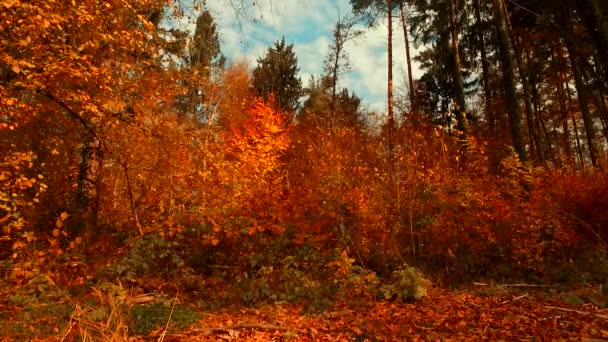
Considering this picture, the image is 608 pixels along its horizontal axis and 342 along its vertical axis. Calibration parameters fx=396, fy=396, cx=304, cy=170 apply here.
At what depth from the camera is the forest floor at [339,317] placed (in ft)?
15.8

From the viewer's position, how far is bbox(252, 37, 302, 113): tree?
24078 millimetres

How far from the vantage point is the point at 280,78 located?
24328 millimetres

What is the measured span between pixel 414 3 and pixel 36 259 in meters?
14.7

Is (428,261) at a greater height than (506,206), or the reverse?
(506,206)

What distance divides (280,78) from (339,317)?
20.2 metres

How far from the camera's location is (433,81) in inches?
928

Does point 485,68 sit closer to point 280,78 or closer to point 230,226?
point 280,78

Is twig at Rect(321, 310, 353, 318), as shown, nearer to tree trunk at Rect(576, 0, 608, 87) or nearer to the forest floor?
the forest floor

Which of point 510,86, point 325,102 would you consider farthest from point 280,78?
point 510,86

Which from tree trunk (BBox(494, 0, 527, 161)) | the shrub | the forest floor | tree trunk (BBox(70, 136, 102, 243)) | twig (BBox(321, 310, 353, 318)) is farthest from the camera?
tree trunk (BBox(494, 0, 527, 161))

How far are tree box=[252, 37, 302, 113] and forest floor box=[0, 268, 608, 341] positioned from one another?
18.6 m

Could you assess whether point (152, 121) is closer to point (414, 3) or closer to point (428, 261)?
point (428, 261)

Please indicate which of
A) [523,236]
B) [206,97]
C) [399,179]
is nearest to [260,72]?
[206,97]

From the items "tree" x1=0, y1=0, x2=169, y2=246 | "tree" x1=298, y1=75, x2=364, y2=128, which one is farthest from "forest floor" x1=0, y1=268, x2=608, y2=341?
"tree" x1=298, y1=75, x2=364, y2=128
